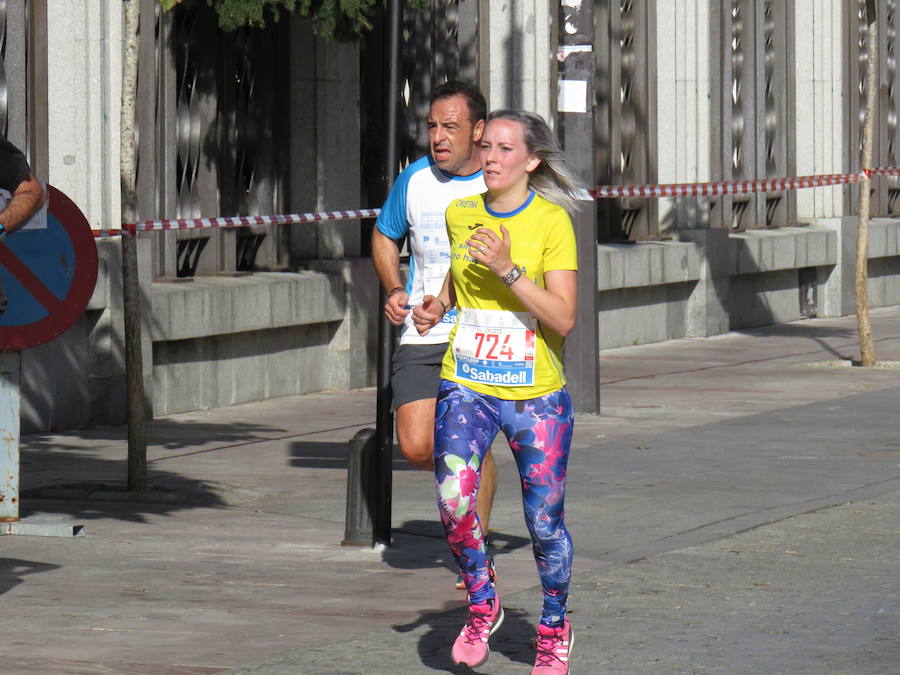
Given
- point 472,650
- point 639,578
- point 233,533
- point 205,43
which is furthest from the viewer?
point 205,43

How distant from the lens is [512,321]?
6.10 metres

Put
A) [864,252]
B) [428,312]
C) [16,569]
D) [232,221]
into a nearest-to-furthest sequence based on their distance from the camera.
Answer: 1. [428,312]
2. [16,569]
3. [232,221]
4. [864,252]

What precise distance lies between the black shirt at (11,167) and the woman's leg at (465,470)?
196 centimetres

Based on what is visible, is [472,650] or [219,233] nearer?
[472,650]

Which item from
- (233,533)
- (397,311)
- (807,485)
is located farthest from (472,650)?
(807,485)

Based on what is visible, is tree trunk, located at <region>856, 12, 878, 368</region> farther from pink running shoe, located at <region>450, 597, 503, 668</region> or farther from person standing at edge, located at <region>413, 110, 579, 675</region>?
pink running shoe, located at <region>450, 597, 503, 668</region>

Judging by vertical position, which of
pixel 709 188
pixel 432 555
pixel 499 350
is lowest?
pixel 432 555

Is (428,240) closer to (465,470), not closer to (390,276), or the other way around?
(390,276)

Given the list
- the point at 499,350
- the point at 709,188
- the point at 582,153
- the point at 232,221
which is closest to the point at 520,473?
the point at 499,350

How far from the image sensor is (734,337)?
21766 mm

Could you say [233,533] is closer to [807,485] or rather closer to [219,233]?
[807,485]

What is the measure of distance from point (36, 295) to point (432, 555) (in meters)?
2.04

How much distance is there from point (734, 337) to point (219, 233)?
7.97m

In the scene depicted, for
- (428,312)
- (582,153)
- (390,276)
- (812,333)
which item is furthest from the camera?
(812,333)
